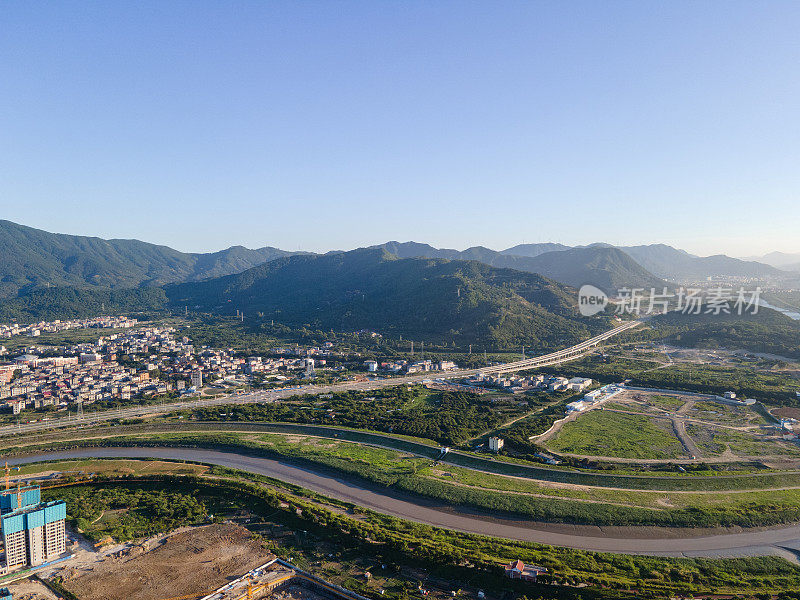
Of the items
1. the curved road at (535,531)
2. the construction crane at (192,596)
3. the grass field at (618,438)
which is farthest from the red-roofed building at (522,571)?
the grass field at (618,438)

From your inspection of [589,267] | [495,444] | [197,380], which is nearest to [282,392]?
[197,380]

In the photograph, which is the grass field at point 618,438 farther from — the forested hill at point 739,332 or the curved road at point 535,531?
the forested hill at point 739,332

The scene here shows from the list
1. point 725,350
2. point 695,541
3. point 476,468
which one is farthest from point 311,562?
point 725,350

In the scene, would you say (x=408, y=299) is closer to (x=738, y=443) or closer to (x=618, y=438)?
(x=618, y=438)

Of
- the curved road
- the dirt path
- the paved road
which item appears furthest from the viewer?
the paved road

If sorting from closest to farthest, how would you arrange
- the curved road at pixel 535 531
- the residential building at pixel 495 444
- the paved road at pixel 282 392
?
the curved road at pixel 535 531
the residential building at pixel 495 444
the paved road at pixel 282 392

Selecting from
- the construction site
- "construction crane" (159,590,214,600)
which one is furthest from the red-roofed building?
"construction crane" (159,590,214,600)

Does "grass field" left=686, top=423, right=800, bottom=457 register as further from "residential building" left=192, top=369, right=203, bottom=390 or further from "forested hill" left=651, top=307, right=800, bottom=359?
"residential building" left=192, top=369, right=203, bottom=390

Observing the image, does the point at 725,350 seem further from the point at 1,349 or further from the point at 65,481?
the point at 1,349
